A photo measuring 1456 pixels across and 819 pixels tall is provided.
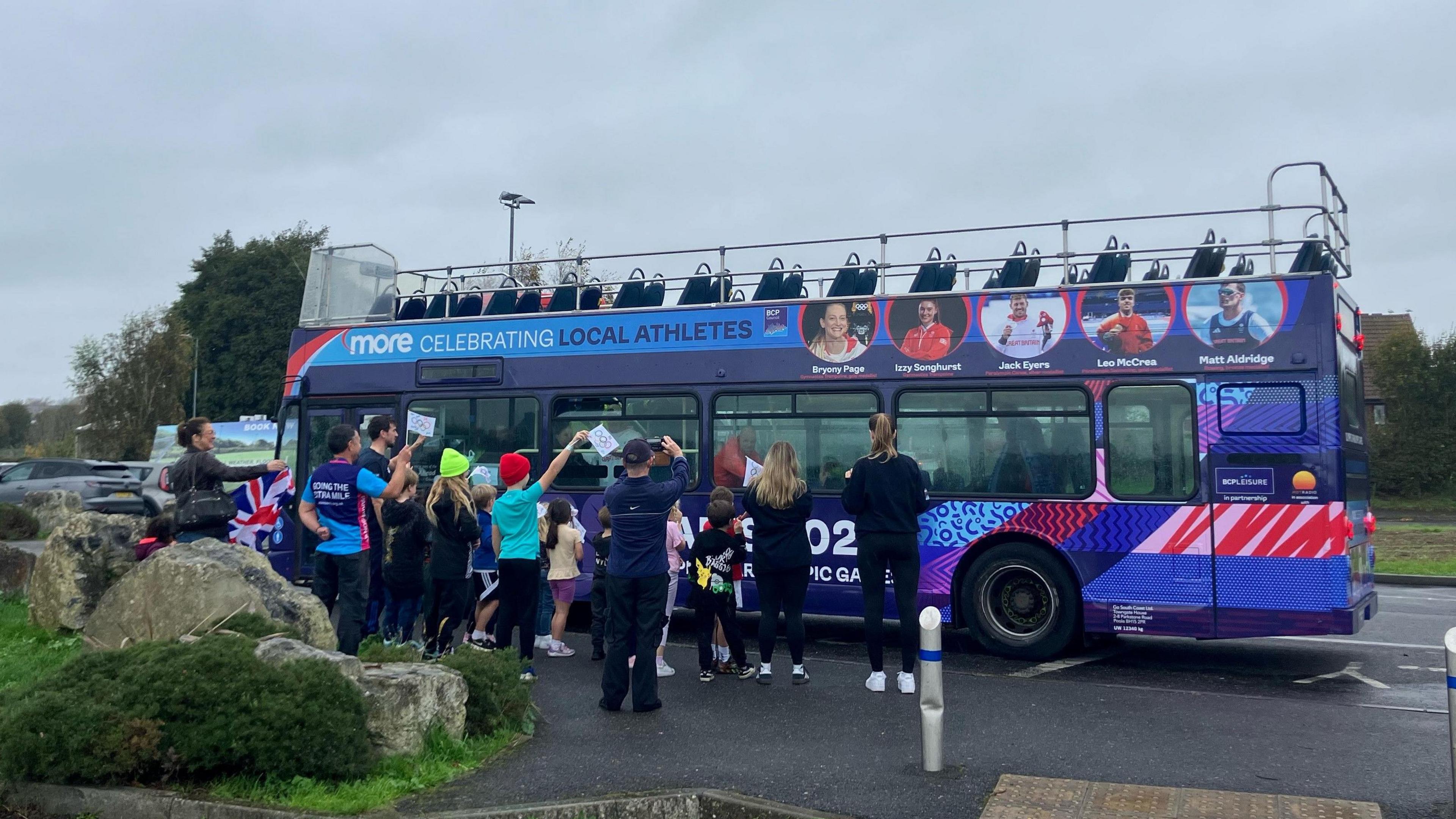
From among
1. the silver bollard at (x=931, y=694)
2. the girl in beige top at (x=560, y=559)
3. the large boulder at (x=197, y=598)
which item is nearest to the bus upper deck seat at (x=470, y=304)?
the girl in beige top at (x=560, y=559)

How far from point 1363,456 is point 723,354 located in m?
5.56

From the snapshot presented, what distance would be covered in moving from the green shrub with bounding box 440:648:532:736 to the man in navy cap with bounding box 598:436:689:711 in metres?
0.70

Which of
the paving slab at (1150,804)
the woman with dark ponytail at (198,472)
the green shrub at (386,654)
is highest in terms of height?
the woman with dark ponytail at (198,472)

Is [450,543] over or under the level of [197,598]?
over

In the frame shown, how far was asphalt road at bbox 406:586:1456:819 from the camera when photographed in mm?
5801

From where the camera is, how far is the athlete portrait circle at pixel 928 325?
10133 mm

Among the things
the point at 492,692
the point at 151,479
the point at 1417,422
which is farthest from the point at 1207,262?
the point at 1417,422

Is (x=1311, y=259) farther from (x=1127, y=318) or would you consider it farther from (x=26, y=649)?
Result: (x=26, y=649)

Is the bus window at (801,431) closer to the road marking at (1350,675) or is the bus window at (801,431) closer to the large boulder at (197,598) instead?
the road marking at (1350,675)

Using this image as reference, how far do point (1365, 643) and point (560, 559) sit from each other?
7297mm

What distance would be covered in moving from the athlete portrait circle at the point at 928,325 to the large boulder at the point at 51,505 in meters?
16.6

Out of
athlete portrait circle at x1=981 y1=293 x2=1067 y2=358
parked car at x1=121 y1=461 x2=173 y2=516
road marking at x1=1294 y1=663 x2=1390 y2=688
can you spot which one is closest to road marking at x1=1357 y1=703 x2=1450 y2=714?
road marking at x1=1294 y1=663 x2=1390 y2=688

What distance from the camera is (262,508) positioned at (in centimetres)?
1274

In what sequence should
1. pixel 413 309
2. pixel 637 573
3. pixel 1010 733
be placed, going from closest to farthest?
pixel 1010 733 < pixel 637 573 < pixel 413 309
